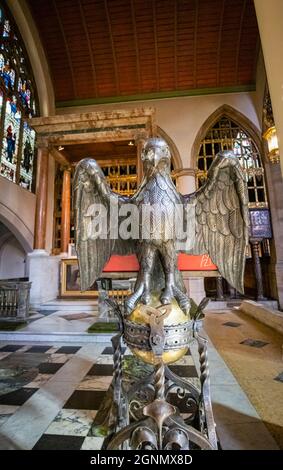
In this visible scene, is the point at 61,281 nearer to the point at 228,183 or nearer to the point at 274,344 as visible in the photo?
the point at 274,344

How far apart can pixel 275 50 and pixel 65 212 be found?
7169 millimetres

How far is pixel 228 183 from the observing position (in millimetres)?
1175

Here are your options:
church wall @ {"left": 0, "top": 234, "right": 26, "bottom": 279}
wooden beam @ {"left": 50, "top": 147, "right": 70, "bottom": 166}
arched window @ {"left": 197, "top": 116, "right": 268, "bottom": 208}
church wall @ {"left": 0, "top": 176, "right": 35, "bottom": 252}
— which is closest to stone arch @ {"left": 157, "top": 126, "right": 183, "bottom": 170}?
arched window @ {"left": 197, "top": 116, "right": 268, "bottom": 208}

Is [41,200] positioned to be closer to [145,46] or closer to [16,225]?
[16,225]

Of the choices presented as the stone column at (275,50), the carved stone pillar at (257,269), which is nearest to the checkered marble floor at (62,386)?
the stone column at (275,50)

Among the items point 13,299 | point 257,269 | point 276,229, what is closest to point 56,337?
point 13,299

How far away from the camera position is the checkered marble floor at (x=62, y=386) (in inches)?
51.5

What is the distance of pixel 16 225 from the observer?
6.42m

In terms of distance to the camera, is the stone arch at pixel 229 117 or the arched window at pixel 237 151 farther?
the stone arch at pixel 229 117

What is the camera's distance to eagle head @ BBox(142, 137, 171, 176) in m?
1.15

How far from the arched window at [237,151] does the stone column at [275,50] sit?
21.3 feet

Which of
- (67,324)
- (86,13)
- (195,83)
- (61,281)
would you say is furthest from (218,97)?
(67,324)

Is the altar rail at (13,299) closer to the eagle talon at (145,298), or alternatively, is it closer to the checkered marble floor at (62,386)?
the checkered marble floor at (62,386)

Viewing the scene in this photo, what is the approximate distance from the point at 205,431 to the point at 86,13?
950cm
